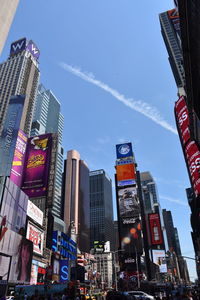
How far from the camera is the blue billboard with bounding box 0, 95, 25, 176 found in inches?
3937

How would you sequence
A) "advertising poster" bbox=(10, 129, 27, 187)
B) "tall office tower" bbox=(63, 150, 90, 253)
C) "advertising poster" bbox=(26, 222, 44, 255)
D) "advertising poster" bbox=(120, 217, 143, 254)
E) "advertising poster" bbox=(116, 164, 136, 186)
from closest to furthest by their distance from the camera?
Answer: "advertising poster" bbox=(26, 222, 44, 255), "advertising poster" bbox=(10, 129, 27, 187), "advertising poster" bbox=(120, 217, 143, 254), "advertising poster" bbox=(116, 164, 136, 186), "tall office tower" bbox=(63, 150, 90, 253)

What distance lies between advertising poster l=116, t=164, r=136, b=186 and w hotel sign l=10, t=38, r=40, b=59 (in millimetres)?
132641

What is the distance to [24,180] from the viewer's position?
71.8 metres

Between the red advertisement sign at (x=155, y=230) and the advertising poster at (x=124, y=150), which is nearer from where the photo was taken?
the advertising poster at (x=124, y=150)

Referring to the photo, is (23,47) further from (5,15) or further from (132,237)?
(5,15)

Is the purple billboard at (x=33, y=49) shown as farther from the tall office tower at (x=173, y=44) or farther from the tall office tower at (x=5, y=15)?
the tall office tower at (x=5, y=15)

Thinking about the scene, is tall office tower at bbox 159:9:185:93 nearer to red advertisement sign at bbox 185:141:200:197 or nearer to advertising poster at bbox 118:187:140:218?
advertising poster at bbox 118:187:140:218

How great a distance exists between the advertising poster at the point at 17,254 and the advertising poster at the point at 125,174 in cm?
6666

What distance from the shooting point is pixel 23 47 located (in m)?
190

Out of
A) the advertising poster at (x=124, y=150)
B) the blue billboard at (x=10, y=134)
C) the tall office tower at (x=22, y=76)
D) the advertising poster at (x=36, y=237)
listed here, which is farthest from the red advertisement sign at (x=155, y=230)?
the tall office tower at (x=22, y=76)

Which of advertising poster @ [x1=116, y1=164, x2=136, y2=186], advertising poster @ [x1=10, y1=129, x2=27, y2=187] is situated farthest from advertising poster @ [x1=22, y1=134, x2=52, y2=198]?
advertising poster @ [x1=116, y1=164, x2=136, y2=186]

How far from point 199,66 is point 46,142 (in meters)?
62.6

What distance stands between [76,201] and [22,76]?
96.0 metres

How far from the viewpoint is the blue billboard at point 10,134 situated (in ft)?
328
